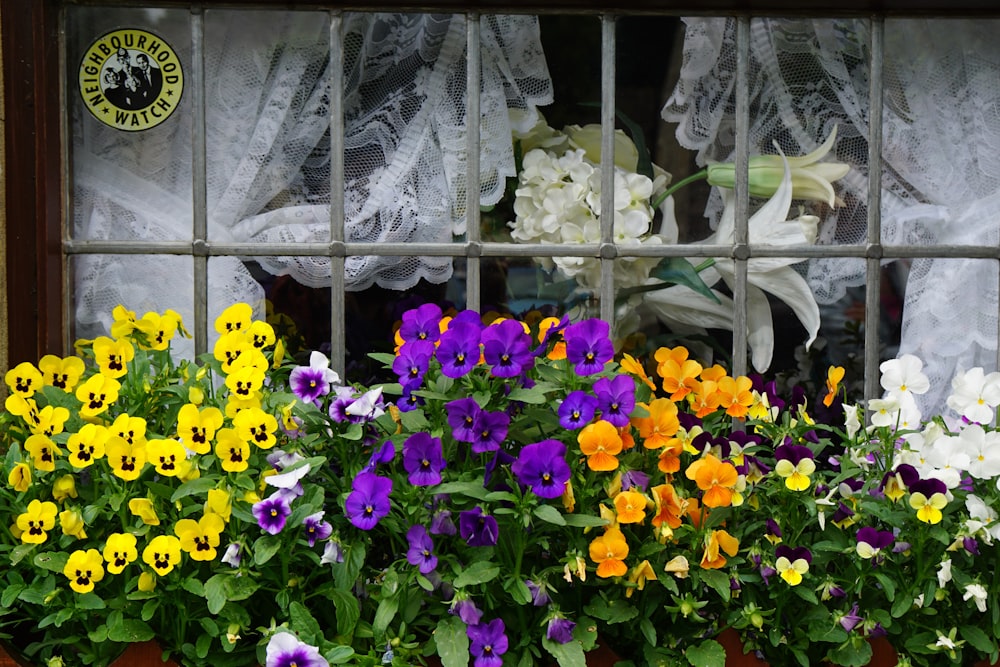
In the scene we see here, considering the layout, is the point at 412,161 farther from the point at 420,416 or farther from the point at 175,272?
the point at 420,416

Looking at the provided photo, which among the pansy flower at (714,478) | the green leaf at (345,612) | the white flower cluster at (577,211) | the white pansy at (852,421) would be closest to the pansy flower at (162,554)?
the green leaf at (345,612)

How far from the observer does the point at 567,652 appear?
1577 millimetres

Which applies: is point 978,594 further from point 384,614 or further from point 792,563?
point 384,614

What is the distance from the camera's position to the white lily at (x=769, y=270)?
215cm

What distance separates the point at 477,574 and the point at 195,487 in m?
0.46

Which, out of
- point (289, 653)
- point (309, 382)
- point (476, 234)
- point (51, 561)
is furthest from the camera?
point (476, 234)

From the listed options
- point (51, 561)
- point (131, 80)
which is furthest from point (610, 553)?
point (131, 80)

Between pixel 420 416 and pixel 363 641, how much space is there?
374 mm

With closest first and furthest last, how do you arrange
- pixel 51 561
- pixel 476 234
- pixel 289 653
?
1. pixel 289 653
2. pixel 51 561
3. pixel 476 234

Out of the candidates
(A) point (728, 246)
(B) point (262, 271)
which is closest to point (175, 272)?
(B) point (262, 271)

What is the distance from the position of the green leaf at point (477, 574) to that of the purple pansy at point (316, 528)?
22 centimetres

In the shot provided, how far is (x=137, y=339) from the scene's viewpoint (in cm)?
189

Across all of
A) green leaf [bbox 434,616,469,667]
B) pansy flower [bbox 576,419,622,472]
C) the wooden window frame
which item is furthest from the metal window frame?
green leaf [bbox 434,616,469,667]

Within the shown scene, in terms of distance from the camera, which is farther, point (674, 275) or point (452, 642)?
point (674, 275)
